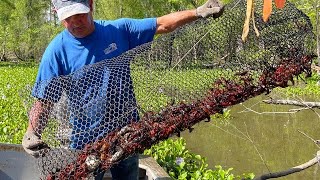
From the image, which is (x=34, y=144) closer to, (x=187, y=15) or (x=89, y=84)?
(x=89, y=84)

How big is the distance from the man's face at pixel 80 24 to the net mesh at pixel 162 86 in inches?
10.1

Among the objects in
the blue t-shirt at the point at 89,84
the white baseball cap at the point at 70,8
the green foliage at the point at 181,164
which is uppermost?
the white baseball cap at the point at 70,8

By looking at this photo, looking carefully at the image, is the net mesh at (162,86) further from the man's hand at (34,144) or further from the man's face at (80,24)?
the man's face at (80,24)

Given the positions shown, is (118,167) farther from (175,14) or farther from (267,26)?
(267,26)

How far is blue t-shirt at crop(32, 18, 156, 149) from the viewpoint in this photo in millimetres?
2436

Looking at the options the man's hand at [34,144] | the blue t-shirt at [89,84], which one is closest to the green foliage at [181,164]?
the blue t-shirt at [89,84]

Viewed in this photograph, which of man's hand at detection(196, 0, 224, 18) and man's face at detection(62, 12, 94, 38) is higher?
man's hand at detection(196, 0, 224, 18)

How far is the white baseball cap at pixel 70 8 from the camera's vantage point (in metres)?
2.55

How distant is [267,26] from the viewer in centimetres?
231

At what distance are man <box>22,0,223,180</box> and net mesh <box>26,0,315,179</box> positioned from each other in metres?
0.01

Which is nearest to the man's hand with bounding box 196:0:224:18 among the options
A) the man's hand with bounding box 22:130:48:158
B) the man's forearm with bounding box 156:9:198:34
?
the man's forearm with bounding box 156:9:198:34

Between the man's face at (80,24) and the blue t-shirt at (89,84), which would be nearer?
the blue t-shirt at (89,84)

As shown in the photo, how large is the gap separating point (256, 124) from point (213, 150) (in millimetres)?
3029

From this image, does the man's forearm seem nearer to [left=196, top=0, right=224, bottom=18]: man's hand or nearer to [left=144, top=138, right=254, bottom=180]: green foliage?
[left=196, top=0, right=224, bottom=18]: man's hand
